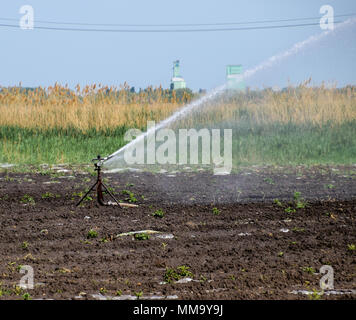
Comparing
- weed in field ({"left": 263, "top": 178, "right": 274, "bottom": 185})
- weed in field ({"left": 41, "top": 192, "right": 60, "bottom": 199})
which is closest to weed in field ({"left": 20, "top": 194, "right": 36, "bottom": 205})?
weed in field ({"left": 41, "top": 192, "right": 60, "bottom": 199})

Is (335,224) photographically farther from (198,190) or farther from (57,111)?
(57,111)

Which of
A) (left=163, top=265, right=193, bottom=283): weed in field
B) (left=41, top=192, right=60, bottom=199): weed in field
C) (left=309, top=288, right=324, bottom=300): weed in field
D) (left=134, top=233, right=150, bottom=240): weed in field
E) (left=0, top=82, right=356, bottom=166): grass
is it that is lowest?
(left=309, top=288, right=324, bottom=300): weed in field

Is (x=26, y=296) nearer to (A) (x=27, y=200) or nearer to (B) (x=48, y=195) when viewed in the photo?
(A) (x=27, y=200)

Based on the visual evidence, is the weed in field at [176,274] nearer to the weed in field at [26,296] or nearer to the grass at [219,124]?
the weed in field at [26,296]

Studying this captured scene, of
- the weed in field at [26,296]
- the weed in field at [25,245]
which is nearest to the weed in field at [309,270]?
the weed in field at [26,296]

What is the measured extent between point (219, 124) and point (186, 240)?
337 inches

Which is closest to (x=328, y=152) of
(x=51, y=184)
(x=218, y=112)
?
(x=218, y=112)

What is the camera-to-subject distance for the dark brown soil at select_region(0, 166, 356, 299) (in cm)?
477

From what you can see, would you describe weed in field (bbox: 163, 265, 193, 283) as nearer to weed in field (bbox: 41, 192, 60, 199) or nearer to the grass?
weed in field (bbox: 41, 192, 60, 199)

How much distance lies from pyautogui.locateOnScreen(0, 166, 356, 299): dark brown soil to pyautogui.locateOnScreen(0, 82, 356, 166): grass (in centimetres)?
396

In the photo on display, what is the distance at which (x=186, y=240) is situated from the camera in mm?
6238

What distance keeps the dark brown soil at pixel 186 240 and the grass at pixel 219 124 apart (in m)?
3.96

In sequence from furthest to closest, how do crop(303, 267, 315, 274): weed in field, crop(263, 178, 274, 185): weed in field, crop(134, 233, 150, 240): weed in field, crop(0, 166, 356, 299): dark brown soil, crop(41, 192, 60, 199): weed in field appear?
1. crop(263, 178, 274, 185): weed in field
2. crop(41, 192, 60, 199): weed in field
3. crop(134, 233, 150, 240): weed in field
4. crop(303, 267, 315, 274): weed in field
5. crop(0, 166, 356, 299): dark brown soil

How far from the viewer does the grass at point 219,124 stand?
14.1m
